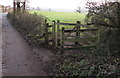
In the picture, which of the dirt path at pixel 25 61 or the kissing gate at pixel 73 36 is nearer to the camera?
the dirt path at pixel 25 61

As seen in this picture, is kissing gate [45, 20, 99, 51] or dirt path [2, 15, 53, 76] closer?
dirt path [2, 15, 53, 76]

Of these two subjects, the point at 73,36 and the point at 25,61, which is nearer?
the point at 25,61

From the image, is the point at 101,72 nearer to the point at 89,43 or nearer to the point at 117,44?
the point at 117,44

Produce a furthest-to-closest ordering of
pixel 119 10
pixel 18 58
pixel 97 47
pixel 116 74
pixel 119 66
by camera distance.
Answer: pixel 18 58, pixel 97 47, pixel 119 10, pixel 119 66, pixel 116 74

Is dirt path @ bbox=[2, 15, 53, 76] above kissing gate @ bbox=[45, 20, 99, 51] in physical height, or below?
below

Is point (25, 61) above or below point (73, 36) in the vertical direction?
below

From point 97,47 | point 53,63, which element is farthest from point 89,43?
point 53,63

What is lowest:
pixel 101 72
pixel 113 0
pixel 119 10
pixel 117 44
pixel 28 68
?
pixel 28 68

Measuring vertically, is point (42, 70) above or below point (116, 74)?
below

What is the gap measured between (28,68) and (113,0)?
4.38 m

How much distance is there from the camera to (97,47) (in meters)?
6.79

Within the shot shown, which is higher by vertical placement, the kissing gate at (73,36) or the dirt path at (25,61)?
the kissing gate at (73,36)

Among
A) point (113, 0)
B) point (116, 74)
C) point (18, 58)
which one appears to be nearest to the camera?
point (116, 74)

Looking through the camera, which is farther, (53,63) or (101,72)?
(53,63)
